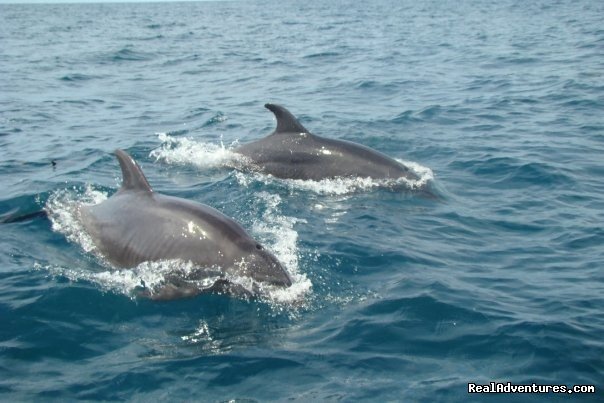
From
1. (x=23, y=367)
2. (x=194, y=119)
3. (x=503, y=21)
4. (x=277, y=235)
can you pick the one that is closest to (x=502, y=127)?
(x=194, y=119)

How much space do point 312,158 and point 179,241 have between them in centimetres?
574

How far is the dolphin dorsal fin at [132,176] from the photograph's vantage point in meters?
10.6

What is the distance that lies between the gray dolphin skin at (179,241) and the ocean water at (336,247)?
0.24m

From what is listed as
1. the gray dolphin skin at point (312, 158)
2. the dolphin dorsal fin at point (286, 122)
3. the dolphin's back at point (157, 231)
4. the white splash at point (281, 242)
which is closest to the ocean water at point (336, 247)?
the white splash at point (281, 242)

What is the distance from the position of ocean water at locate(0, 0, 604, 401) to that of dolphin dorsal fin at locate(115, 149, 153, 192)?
1185 mm

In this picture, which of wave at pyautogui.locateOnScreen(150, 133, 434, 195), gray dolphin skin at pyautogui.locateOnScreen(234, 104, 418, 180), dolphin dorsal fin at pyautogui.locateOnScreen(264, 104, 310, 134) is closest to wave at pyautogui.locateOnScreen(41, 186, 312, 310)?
wave at pyautogui.locateOnScreen(150, 133, 434, 195)

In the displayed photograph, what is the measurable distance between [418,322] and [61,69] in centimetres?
2994

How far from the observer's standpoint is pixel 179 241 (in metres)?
9.52

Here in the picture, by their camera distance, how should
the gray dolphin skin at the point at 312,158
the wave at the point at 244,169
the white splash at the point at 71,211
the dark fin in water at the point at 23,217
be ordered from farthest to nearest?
the gray dolphin skin at the point at 312,158 < the wave at the point at 244,169 < the dark fin in water at the point at 23,217 < the white splash at the point at 71,211

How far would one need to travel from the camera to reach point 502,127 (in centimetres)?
2019

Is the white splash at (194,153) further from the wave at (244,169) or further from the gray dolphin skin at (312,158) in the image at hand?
the gray dolphin skin at (312,158)

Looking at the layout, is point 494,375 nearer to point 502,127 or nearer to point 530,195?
point 530,195

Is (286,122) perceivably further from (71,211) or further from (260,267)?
(260,267)

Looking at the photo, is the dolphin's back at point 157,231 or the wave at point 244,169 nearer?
the dolphin's back at point 157,231
